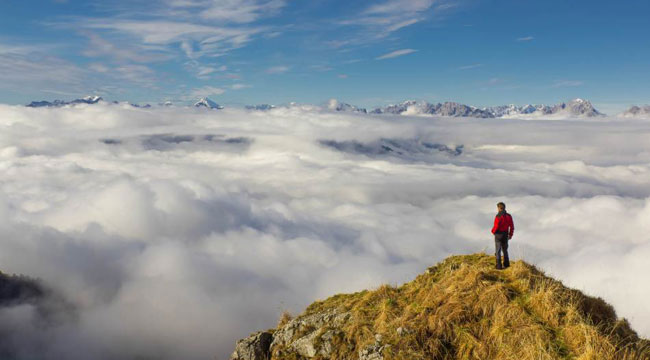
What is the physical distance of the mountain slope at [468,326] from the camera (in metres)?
10.7

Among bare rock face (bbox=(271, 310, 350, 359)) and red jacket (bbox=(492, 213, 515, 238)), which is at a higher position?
red jacket (bbox=(492, 213, 515, 238))

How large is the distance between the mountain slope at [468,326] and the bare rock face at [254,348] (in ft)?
0.15

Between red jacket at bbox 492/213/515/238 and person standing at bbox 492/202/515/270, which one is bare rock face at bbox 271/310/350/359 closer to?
person standing at bbox 492/202/515/270

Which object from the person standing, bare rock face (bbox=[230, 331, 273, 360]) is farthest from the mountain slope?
the person standing

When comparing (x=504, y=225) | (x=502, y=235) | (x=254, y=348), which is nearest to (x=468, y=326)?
(x=502, y=235)

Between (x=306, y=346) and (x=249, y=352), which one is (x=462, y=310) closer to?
(x=306, y=346)

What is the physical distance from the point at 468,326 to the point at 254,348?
9.73 meters

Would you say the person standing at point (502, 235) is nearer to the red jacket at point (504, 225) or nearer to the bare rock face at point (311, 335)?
the red jacket at point (504, 225)

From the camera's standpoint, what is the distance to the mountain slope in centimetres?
1070

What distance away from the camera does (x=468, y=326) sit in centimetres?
1239

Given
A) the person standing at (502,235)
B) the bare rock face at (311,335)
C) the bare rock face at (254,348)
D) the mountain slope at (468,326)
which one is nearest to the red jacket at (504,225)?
the person standing at (502,235)

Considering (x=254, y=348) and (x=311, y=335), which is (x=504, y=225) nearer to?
(x=311, y=335)

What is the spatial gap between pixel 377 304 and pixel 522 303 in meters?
5.93

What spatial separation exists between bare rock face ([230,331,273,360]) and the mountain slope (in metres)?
0.04
